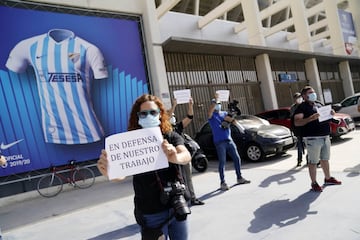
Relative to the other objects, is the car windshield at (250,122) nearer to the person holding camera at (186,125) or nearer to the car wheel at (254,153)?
the car wheel at (254,153)

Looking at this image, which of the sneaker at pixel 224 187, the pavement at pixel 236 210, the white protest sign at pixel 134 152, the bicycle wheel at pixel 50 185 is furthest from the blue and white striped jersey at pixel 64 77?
the white protest sign at pixel 134 152

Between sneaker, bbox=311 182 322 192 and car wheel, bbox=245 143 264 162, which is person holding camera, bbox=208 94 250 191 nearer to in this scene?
sneaker, bbox=311 182 322 192

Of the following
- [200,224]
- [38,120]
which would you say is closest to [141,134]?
[200,224]

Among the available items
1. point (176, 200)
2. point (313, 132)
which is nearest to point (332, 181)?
point (313, 132)

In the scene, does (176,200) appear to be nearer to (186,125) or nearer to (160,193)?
(160,193)

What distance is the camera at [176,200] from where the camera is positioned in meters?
2.17

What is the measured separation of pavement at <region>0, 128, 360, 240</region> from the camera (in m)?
3.89

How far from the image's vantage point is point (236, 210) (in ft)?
15.7

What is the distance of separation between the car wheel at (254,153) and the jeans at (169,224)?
6744 millimetres

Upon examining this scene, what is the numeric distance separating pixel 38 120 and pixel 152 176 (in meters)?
7.33

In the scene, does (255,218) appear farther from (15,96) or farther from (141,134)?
(15,96)

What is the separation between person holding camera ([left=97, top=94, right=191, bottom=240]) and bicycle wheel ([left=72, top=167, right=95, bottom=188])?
715 cm

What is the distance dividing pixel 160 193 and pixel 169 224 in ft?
0.95

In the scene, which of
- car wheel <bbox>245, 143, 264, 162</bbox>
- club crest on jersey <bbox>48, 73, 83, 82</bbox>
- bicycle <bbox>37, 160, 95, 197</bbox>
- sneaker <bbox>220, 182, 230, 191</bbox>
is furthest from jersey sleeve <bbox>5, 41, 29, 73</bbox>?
car wheel <bbox>245, 143, 264, 162</bbox>
